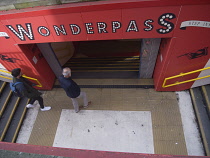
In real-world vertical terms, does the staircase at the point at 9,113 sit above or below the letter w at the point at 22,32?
below

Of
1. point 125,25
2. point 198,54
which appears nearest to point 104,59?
point 125,25

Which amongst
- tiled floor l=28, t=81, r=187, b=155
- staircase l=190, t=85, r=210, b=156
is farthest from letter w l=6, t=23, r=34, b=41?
staircase l=190, t=85, r=210, b=156

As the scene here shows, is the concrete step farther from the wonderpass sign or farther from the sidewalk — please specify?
the wonderpass sign

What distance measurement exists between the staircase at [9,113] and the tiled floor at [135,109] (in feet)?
2.11

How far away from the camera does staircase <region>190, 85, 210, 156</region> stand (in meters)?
4.42

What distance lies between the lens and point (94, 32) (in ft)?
12.7

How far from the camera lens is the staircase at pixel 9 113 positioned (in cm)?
516

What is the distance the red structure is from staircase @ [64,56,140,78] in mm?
2021

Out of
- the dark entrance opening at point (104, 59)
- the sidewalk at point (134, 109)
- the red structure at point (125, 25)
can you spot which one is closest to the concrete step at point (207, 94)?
the sidewalk at point (134, 109)

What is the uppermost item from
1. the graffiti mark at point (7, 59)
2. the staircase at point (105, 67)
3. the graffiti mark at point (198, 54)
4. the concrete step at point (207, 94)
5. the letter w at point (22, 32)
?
the letter w at point (22, 32)

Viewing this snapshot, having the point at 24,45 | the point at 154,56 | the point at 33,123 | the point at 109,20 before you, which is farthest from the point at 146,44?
the point at 33,123

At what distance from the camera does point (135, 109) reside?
5.34 metres

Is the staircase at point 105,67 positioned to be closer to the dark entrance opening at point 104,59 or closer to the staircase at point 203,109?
the dark entrance opening at point 104,59

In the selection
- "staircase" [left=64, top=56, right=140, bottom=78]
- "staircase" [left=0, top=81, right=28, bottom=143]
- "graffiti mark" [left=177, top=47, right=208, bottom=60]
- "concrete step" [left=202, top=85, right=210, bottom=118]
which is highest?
"graffiti mark" [left=177, top=47, right=208, bottom=60]
